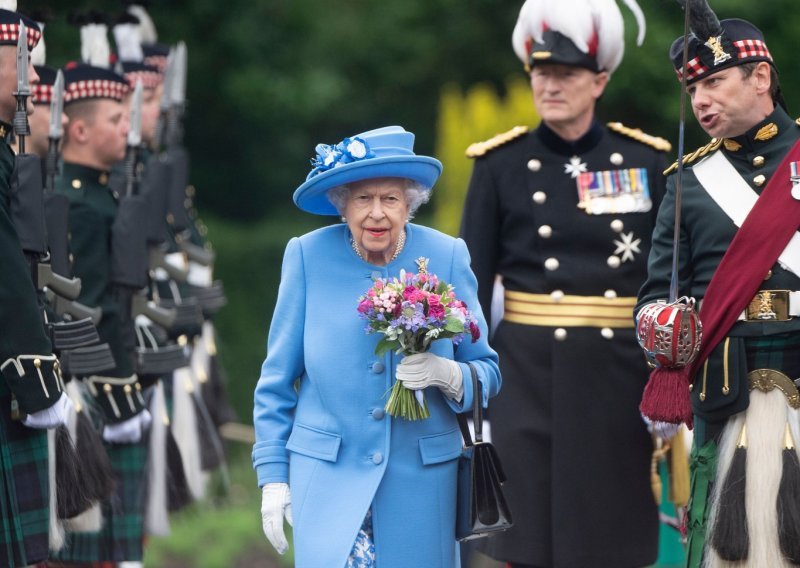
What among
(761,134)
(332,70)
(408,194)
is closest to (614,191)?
(761,134)

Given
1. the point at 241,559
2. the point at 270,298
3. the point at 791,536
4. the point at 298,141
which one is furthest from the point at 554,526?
the point at 298,141

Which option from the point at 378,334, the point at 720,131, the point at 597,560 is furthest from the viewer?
the point at 597,560

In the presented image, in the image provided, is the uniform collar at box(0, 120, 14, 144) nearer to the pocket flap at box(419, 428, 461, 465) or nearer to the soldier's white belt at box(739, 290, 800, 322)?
the pocket flap at box(419, 428, 461, 465)

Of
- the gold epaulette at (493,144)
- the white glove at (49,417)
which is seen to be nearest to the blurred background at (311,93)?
the gold epaulette at (493,144)

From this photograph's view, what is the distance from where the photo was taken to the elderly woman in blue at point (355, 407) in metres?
5.50

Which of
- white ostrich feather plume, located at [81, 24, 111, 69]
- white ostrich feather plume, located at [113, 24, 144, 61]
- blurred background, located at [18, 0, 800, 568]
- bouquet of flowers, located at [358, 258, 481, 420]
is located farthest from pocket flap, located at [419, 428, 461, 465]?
blurred background, located at [18, 0, 800, 568]

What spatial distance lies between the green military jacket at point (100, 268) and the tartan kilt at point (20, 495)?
1.44 m

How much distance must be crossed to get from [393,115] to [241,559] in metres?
8.14

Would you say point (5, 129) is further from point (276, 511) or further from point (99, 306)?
point (276, 511)

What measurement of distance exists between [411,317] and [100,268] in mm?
2677

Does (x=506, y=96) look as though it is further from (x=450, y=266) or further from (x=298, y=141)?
(x=450, y=266)

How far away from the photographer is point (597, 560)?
22.7 feet

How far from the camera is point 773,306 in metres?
5.80

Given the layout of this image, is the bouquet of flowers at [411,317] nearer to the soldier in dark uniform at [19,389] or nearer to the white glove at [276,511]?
the white glove at [276,511]
